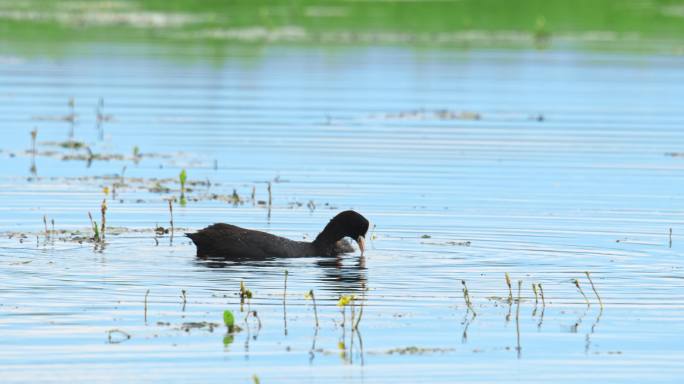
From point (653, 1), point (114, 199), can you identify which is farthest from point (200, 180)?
point (653, 1)

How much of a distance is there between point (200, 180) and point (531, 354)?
11.0 metres

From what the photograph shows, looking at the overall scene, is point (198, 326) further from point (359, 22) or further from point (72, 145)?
point (359, 22)

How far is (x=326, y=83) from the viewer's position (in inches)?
1500

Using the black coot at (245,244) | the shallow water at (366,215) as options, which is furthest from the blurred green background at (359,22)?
the black coot at (245,244)

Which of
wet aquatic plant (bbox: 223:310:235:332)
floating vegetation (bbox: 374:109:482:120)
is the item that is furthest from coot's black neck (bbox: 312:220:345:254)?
floating vegetation (bbox: 374:109:482:120)

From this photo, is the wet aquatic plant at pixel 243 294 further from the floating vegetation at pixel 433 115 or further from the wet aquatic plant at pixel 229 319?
the floating vegetation at pixel 433 115

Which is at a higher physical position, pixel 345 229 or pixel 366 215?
pixel 366 215

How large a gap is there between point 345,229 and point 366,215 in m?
2.36

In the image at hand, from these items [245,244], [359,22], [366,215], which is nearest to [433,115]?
[366,215]

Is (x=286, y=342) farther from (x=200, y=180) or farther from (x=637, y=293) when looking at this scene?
(x=200, y=180)

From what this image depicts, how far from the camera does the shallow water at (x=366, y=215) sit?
11.5 metres

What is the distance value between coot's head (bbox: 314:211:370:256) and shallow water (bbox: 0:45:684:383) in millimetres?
239

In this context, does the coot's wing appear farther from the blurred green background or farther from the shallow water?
the blurred green background

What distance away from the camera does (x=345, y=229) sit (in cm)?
1684
